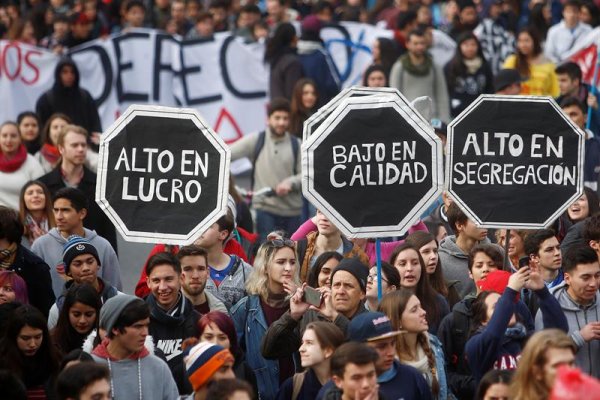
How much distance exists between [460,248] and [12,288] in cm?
311

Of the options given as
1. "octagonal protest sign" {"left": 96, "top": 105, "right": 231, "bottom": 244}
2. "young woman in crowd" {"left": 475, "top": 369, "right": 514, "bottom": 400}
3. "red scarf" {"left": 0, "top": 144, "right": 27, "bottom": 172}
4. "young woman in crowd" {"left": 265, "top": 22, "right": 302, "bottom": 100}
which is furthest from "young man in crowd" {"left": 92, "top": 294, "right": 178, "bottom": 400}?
"young woman in crowd" {"left": 265, "top": 22, "right": 302, "bottom": 100}

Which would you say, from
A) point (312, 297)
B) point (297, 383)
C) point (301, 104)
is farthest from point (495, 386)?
point (301, 104)

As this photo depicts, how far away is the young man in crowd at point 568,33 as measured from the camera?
19.2m

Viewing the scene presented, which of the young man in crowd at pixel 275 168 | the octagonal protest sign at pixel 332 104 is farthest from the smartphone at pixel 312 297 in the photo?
the young man in crowd at pixel 275 168

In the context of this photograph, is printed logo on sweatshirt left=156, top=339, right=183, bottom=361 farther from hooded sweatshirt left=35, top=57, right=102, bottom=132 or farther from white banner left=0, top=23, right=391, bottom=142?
white banner left=0, top=23, right=391, bottom=142

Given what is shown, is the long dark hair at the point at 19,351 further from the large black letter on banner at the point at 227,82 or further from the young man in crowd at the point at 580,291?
the large black letter on banner at the point at 227,82

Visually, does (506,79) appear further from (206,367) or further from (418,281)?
(206,367)

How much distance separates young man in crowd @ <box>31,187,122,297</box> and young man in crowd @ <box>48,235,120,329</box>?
66 cm

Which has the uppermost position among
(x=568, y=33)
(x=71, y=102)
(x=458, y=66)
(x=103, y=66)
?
(x=568, y=33)

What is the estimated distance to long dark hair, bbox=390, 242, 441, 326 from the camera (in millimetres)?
10070

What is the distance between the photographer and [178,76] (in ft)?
65.1

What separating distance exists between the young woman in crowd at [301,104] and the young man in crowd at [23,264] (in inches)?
203

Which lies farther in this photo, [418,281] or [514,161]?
[418,281]

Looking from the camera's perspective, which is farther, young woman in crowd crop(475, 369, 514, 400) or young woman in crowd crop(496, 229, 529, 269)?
young woman in crowd crop(496, 229, 529, 269)
